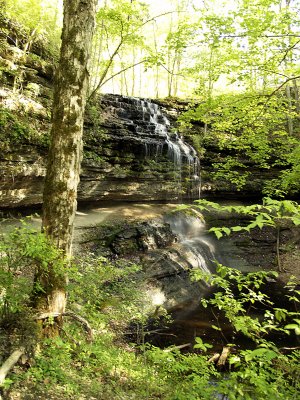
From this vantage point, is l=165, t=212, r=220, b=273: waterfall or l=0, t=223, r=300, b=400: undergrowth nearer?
l=0, t=223, r=300, b=400: undergrowth

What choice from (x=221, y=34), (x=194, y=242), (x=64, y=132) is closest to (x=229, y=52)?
(x=221, y=34)

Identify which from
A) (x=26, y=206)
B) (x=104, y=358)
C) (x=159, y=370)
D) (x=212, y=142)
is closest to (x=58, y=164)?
(x=104, y=358)

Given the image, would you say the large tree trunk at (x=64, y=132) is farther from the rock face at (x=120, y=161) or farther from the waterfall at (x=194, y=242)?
the waterfall at (x=194, y=242)

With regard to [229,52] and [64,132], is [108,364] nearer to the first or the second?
[64,132]

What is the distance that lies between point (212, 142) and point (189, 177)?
3373mm

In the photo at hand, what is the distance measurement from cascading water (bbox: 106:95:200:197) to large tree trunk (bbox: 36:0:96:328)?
9.99 metres

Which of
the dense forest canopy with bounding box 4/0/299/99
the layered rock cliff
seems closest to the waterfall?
the layered rock cliff

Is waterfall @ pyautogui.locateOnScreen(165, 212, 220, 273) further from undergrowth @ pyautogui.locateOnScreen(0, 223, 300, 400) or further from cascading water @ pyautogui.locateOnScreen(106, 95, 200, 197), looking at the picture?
undergrowth @ pyautogui.locateOnScreen(0, 223, 300, 400)

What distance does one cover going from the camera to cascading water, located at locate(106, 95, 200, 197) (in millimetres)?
Result: 14547

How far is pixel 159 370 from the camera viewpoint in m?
4.05

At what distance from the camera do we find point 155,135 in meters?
15.0

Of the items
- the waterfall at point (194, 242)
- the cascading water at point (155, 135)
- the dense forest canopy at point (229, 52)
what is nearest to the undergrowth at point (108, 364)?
the dense forest canopy at point (229, 52)

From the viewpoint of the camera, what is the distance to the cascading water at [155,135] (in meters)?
14.5

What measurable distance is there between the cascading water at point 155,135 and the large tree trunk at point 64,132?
9.99 meters
